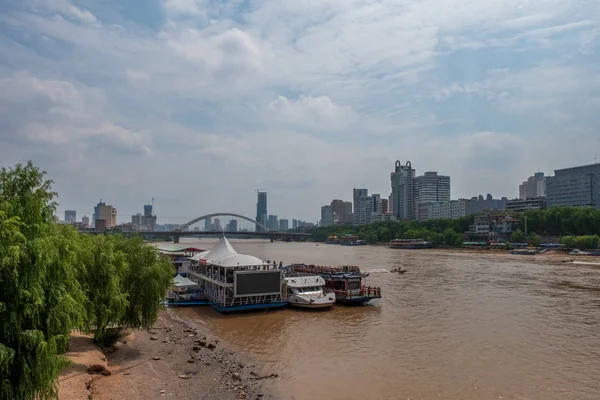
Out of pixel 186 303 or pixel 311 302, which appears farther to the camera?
pixel 186 303

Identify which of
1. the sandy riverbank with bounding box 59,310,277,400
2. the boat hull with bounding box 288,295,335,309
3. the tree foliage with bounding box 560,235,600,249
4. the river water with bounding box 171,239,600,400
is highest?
the tree foliage with bounding box 560,235,600,249

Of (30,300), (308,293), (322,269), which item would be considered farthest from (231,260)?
(30,300)

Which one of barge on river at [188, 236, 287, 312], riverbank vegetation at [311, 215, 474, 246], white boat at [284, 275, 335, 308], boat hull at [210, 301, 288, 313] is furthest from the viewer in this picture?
riverbank vegetation at [311, 215, 474, 246]

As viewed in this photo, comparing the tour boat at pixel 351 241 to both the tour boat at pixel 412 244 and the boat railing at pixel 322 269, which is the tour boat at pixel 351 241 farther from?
the boat railing at pixel 322 269

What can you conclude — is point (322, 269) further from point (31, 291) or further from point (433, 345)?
point (31, 291)

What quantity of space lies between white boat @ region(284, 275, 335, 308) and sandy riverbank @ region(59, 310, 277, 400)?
1094cm

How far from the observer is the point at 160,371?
72.7ft

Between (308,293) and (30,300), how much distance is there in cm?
3000

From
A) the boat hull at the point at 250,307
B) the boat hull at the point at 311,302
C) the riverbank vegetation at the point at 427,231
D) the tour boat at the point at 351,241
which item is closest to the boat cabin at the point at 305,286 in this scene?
the boat hull at the point at 311,302

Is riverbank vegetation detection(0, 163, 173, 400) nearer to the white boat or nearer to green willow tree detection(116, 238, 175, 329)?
green willow tree detection(116, 238, 175, 329)

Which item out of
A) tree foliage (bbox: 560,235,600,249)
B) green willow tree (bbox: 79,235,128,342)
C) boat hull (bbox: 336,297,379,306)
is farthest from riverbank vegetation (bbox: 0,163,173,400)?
tree foliage (bbox: 560,235,600,249)

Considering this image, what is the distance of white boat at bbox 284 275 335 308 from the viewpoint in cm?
3853

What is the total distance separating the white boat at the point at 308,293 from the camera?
126 feet

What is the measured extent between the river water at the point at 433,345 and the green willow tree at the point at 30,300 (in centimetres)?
1090
